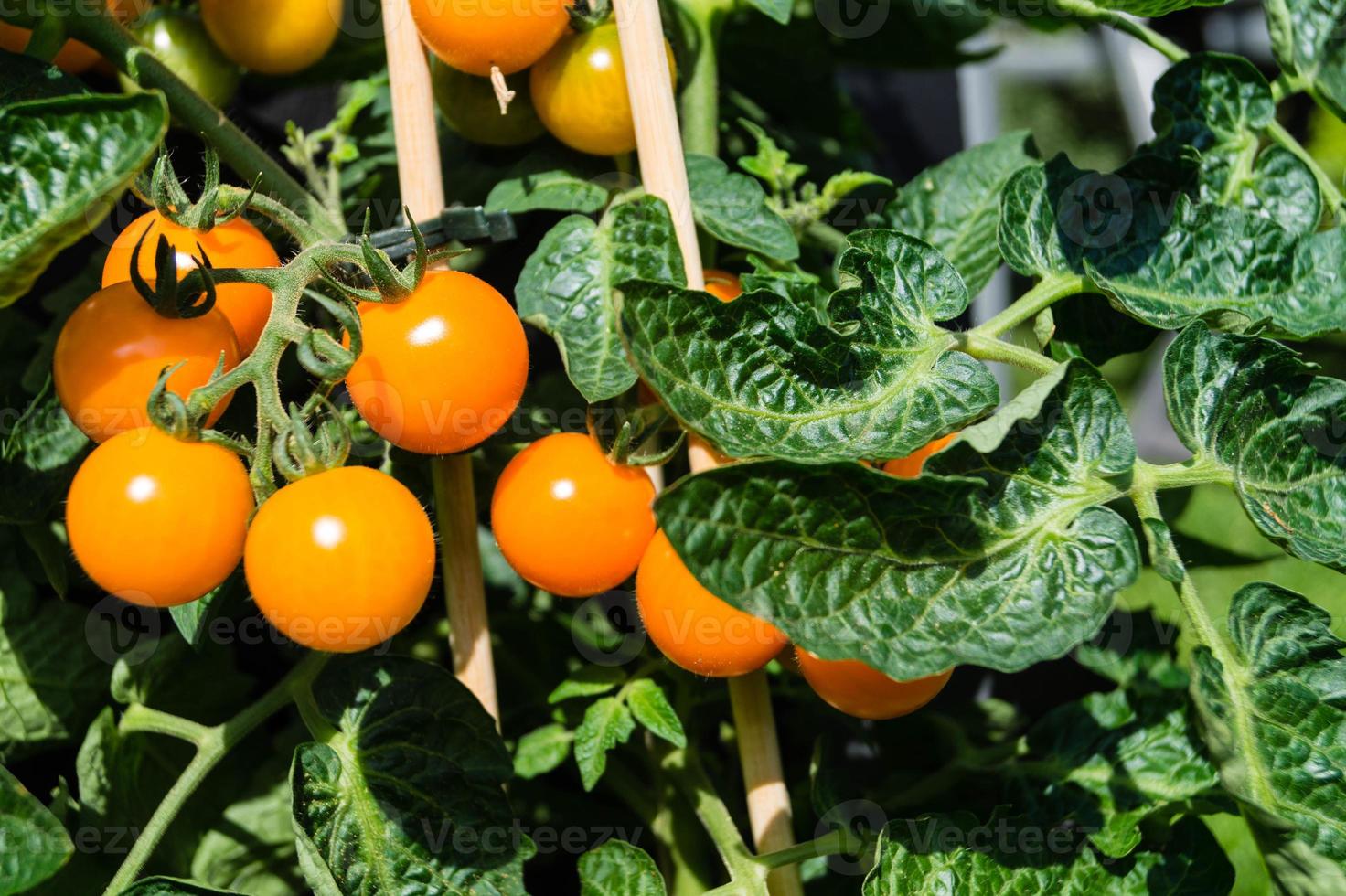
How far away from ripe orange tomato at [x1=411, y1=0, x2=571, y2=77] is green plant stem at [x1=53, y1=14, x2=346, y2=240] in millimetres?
159

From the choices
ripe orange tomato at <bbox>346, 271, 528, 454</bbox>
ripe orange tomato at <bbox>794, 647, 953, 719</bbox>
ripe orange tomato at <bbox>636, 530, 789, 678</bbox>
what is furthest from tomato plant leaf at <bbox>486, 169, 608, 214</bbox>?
ripe orange tomato at <bbox>794, 647, 953, 719</bbox>

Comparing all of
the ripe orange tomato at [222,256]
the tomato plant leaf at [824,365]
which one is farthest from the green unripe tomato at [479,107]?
the tomato plant leaf at [824,365]

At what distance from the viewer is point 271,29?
3.11 ft

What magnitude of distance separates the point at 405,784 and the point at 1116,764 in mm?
552

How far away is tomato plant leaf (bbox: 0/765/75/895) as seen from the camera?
2.22 ft

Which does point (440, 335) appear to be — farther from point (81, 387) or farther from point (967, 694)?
point (967, 694)

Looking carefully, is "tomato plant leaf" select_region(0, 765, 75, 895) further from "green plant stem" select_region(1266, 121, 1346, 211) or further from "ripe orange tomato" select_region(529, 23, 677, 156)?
"green plant stem" select_region(1266, 121, 1346, 211)

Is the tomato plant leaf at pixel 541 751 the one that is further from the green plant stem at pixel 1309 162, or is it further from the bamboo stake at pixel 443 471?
the green plant stem at pixel 1309 162

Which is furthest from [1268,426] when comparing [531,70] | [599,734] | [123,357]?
[123,357]

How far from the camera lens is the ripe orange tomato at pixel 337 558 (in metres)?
0.66

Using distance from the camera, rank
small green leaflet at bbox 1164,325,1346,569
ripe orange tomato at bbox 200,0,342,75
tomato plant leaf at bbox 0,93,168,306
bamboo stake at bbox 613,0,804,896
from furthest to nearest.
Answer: ripe orange tomato at bbox 200,0,342,75, bamboo stake at bbox 613,0,804,896, small green leaflet at bbox 1164,325,1346,569, tomato plant leaf at bbox 0,93,168,306

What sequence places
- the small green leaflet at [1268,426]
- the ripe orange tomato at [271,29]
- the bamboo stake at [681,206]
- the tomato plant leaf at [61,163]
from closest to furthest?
the tomato plant leaf at [61,163], the small green leaflet at [1268,426], the bamboo stake at [681,206], the ripe orange tomato at [271,29]

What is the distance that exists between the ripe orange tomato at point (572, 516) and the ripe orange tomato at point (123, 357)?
220mm

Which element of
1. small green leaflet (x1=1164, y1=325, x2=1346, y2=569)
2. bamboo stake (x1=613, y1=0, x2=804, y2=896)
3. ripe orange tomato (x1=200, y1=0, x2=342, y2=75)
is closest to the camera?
small green leaflet (x1=1164, y1=325, x2=1346, y2=569)
